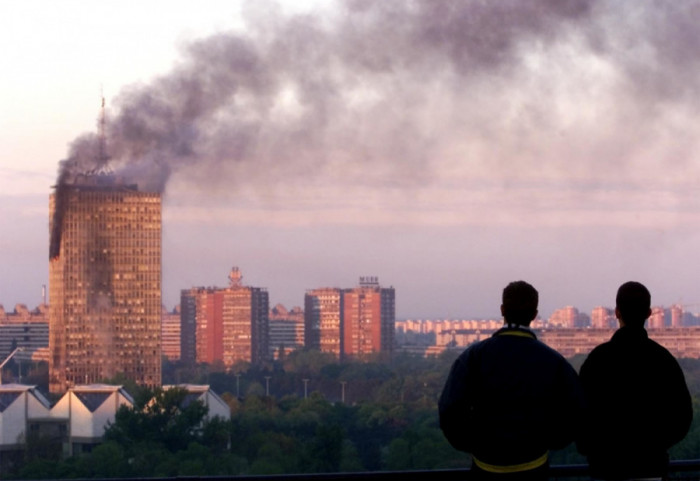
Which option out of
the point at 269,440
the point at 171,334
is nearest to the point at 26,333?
the point at 171,334

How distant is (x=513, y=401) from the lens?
3.68 meters

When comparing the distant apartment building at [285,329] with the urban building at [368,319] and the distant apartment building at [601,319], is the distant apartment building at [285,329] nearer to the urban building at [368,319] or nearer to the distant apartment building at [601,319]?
the urban building at [368,319]

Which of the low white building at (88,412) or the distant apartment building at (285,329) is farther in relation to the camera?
the distant apartment building at (285,329)

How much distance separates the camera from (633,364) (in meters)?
3.88

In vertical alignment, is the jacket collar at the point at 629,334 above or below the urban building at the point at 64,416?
above

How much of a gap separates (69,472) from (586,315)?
7497 centimetres

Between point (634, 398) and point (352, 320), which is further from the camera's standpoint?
point (352, 320)

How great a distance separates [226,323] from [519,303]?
110 meters

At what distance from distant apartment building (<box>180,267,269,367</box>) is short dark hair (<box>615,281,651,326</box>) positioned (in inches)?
4116

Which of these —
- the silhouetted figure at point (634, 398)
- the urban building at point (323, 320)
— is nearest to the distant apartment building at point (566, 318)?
the urban building at point (323, 320)

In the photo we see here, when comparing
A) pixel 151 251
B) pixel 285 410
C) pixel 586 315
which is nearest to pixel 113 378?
pixel 151 251

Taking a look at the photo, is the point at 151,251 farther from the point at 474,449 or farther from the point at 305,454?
the point at 474,449

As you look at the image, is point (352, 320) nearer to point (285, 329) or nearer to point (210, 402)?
point (285, 329)

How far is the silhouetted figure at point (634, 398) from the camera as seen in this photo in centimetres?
385
